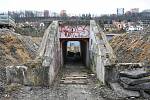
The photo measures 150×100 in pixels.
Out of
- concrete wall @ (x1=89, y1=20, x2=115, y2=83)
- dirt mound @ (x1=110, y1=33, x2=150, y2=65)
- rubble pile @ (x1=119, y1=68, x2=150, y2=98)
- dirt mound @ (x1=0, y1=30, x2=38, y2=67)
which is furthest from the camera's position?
dirt mound @ (x1=0, y1=30, x2=38, y2=67)

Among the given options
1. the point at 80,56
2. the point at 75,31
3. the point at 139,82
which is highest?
the point at 75,31

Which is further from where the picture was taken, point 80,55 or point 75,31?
point 80,55

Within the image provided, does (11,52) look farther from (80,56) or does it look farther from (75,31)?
(80,56)

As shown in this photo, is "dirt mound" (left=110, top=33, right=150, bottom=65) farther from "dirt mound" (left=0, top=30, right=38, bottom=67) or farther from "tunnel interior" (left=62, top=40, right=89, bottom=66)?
"dirt mound" (left=0, top=30, right=38, bottom=67)

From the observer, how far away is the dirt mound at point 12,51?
15626 millimetres

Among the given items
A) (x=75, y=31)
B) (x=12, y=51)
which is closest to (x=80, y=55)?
(x=75, y=31)

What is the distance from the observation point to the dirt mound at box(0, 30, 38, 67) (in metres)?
15.6

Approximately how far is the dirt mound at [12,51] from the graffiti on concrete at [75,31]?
2601 mm

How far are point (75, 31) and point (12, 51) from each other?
438 cm

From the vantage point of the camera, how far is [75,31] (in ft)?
62.8

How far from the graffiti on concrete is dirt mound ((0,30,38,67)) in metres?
2.60

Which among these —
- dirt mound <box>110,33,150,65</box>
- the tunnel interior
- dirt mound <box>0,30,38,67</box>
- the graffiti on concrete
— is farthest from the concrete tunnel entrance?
dirt mound <box>0,30,38,67</box>

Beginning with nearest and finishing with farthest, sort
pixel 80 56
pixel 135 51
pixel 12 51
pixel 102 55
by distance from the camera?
pixel 102 55 < pixel 135 51 < pixel 12 51 < pixel 80 56

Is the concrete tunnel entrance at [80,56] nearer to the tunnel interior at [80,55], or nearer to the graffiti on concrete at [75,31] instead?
the tunnel interior at [80,55]
